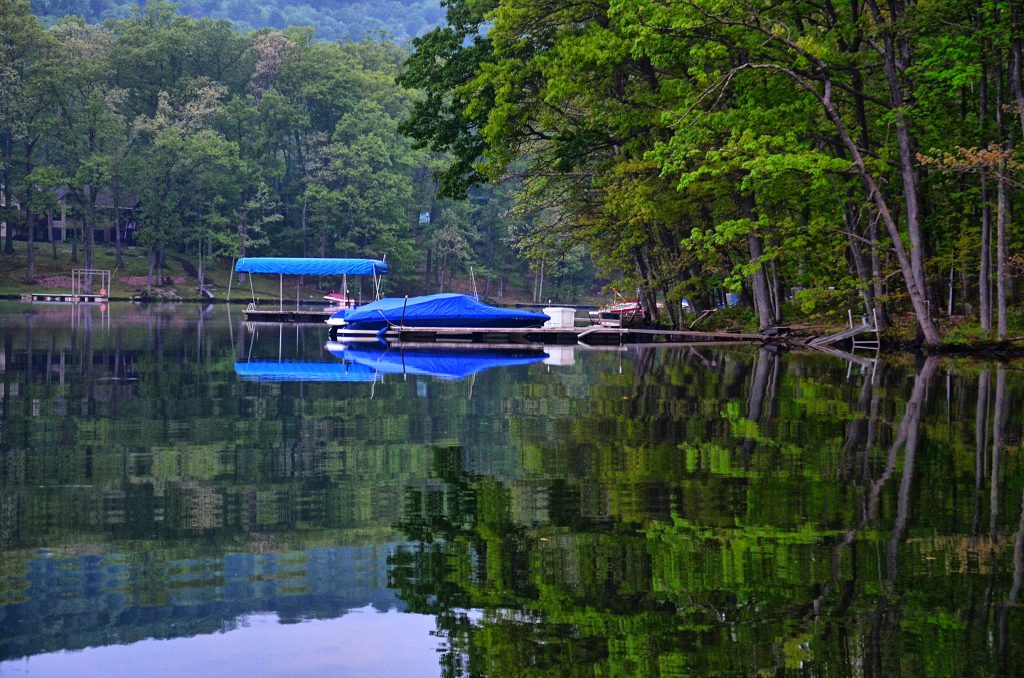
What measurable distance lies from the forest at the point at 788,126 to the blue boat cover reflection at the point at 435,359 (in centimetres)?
604

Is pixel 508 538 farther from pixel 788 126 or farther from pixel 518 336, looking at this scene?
pixel 518 336

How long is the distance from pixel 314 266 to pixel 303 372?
41.3 meters

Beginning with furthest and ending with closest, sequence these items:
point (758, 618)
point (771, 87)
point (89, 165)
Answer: point (89, 165) → point (771, 87) → point (758, 618)

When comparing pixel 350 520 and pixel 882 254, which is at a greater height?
pixel 882 254

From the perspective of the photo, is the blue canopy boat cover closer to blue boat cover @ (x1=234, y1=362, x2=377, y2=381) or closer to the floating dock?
blue boat cover @ (x1=234, y1=362, x2=377, y2=381)

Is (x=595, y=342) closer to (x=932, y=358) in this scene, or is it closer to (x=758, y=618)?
(x=932, y=358)

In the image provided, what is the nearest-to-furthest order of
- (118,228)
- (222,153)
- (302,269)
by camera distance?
(302,269) < (118,228) < (222,153)

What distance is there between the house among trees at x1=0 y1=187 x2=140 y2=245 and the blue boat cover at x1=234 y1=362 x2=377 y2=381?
80562 mm

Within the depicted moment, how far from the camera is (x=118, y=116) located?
10831 cm

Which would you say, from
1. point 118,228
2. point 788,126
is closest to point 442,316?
point 788,126

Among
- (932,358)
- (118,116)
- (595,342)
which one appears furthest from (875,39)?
(118,116)

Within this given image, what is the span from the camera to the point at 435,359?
31609mm

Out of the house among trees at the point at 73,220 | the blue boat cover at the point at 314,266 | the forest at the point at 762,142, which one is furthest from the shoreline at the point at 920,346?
the house among trees at the point at 73,220

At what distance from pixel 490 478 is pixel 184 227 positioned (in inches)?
3920
